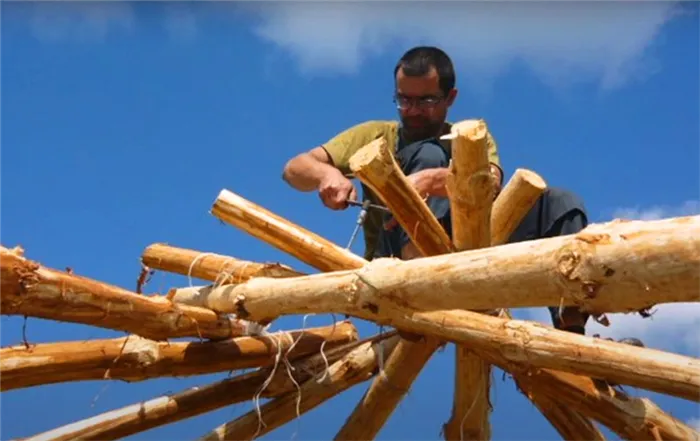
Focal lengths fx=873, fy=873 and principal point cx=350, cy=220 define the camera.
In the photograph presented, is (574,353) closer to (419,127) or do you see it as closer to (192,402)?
(419,127)

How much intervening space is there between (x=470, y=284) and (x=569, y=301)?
0.98 ft

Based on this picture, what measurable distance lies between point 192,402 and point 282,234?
959 millimetres

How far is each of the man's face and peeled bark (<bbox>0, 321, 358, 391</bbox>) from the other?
3.50ft

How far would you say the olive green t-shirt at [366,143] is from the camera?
4.09m

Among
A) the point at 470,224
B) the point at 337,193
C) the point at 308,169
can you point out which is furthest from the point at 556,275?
the point at 308,169

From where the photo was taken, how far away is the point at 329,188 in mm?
3512

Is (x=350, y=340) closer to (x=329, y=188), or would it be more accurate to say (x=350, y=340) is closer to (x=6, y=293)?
(x=329, y=188)

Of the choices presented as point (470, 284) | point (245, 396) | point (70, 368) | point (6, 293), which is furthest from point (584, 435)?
point (6, 293)

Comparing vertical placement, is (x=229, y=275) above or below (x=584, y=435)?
above

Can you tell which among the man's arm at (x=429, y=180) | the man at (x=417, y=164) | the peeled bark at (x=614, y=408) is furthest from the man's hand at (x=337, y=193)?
the peeled bark at (x=614, y=408)

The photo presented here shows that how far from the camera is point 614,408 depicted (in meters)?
3.55

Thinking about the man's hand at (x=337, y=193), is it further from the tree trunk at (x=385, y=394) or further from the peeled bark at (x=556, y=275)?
the tree trunk at (x=385, y=394)

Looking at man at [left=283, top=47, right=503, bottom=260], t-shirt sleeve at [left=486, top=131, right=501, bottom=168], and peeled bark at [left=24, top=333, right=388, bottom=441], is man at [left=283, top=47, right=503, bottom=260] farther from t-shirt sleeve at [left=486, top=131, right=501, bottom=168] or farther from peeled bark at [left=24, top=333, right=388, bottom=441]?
peeled bark at [left=24, top=333, right=388, bottom=441]

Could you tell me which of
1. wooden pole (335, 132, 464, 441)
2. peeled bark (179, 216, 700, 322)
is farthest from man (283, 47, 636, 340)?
peeled bark (179, 216, 700, 322)
